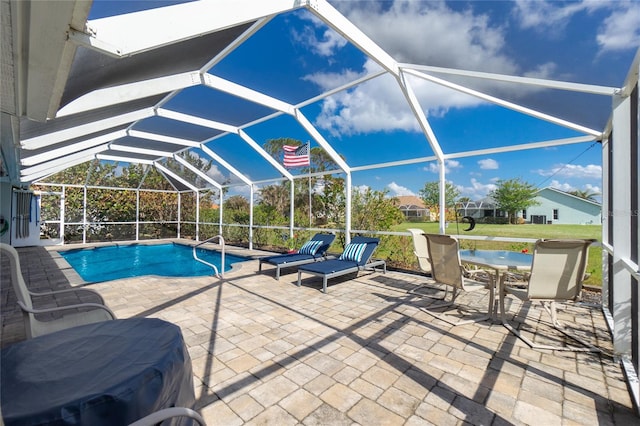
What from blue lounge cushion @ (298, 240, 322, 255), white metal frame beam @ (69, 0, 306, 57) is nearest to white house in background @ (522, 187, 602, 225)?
blue lounge cushion @ (298, 240, 322, 255)

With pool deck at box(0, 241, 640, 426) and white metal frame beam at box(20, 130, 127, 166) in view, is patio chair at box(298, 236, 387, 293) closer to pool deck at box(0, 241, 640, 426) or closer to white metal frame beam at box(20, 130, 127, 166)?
pool deck at box(0, 241, 640, 426)

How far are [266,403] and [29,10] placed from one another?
10.4 ft

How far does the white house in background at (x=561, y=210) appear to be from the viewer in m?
5.96

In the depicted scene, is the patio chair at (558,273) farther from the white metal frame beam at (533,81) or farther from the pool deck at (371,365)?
the white metal frame beam at (533,81)

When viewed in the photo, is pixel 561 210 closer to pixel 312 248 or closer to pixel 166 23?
pixel 312 248

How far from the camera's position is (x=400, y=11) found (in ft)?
14.2

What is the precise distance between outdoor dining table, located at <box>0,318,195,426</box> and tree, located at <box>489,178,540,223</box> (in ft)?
24.4

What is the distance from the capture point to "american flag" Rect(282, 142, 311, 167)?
918 cm

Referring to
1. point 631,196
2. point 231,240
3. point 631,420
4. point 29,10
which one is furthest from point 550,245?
point 231,240

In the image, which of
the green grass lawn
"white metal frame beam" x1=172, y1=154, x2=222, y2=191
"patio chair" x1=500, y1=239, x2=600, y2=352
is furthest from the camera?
"white metal frame beam" x1=172, y1=154, x2=222, y2=191

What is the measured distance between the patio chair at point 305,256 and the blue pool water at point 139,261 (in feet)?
9.33

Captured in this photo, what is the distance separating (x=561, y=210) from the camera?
6609mm

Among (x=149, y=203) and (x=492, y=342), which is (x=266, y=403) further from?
(x=149, y=203)

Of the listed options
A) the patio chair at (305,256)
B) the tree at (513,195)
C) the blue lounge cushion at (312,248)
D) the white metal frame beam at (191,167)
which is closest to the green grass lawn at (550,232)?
the tree at (513,195)
